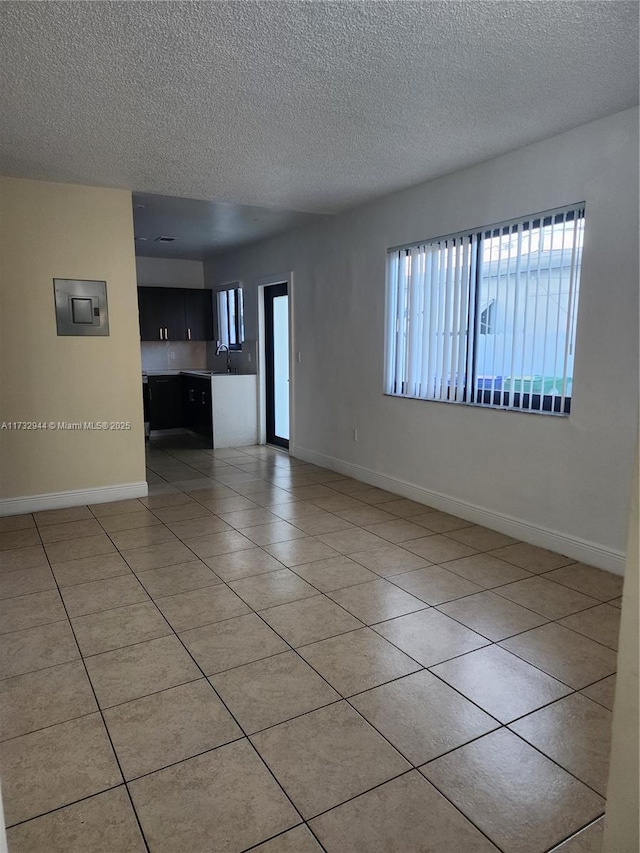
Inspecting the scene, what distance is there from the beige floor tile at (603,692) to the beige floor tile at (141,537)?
270 cm

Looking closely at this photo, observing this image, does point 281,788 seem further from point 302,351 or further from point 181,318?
point 181,318

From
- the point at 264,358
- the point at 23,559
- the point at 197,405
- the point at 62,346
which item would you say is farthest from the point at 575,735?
the point at 197,405

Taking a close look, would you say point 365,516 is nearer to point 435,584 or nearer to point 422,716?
→ point 435,584

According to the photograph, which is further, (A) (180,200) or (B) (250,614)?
(A) (180,200)

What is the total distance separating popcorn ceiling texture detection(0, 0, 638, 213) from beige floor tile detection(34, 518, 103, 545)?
2568 millimetres

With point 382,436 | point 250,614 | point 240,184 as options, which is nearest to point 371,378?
point 382,436

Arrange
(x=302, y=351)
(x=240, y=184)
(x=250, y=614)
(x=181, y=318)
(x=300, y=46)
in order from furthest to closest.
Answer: (x=181, y=318) → (x=302, y=351) → (x=240, y=184) → (x=250, y=614) → (x=300, y=46)

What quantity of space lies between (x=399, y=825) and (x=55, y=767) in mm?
1117

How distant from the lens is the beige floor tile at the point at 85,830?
61.6 inches

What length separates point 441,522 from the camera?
4301 millimetres

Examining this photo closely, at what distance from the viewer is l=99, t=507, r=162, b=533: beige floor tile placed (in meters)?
4.24

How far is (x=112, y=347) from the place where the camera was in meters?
4.80

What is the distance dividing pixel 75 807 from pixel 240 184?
13.1 ft

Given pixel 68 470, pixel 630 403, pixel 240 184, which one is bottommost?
pixel 68 470
